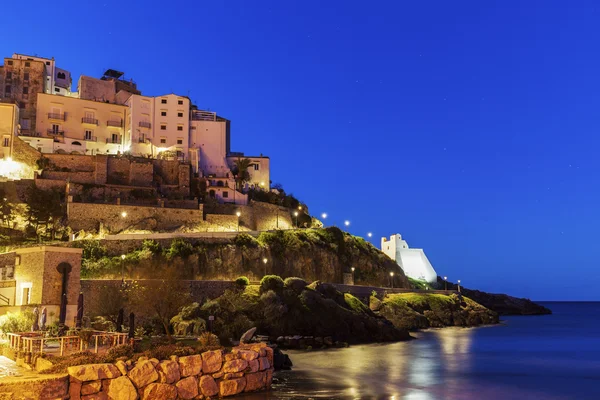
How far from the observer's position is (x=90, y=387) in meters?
17.0

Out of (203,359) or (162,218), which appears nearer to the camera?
(203,359)

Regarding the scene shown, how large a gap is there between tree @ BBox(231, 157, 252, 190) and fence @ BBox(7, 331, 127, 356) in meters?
50.0

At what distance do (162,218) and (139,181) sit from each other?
25.4ft

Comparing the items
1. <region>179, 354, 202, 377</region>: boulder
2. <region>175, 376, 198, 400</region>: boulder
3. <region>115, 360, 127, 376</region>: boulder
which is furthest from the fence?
<region>175, 376, 198, 400</region>: boulder

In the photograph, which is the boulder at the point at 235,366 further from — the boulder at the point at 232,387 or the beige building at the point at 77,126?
the beige building at the point at 77,126

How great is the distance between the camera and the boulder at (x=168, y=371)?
19205mm

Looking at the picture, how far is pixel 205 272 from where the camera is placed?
5031 cm

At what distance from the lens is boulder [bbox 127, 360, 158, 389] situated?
60.2 ft

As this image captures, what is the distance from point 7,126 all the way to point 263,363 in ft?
168

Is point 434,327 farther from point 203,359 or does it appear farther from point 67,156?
point 203,359

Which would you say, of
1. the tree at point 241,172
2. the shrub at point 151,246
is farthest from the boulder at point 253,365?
the tree at point 241,172

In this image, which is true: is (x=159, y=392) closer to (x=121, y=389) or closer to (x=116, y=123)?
(x=121, y=389)

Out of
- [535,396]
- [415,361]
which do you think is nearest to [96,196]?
[415,361]

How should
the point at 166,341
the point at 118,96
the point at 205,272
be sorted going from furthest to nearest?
the point at 118,96
the point at 205,272
the point at 166,341
